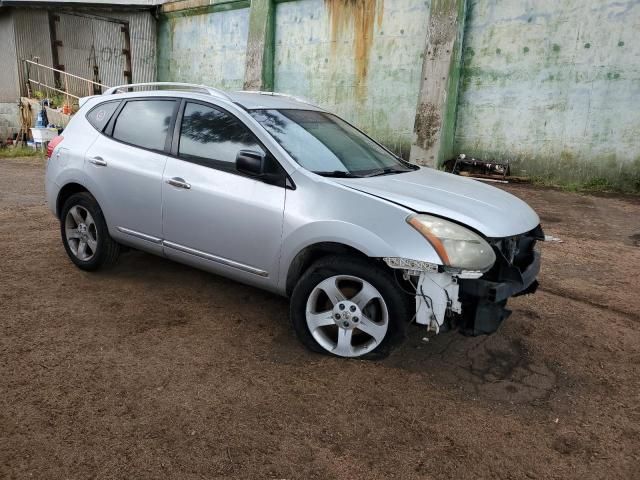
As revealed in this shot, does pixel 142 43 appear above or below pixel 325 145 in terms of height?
above

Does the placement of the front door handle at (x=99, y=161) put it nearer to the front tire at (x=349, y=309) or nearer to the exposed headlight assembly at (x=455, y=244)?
the front tire at (x=349, y=309)

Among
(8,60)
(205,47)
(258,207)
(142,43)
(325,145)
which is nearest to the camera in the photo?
(258,207)

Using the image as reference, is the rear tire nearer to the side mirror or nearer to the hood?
the side mirror

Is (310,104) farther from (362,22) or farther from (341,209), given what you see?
(362,22)

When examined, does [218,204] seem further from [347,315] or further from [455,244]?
[455,244]

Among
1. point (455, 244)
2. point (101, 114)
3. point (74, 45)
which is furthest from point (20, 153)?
point (455, 244)

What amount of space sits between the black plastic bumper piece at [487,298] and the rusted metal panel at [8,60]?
1816 centimetres

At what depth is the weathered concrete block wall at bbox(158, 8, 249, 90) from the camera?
1553cm

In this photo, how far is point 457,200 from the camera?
320 cm

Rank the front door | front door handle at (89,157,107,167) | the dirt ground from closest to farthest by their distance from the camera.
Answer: the dirt ground → the front door → front door handle at (89,157,107,167)

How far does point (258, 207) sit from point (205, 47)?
48.6 ft

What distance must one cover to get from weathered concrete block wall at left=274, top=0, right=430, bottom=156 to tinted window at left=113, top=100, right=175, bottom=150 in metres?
8.60

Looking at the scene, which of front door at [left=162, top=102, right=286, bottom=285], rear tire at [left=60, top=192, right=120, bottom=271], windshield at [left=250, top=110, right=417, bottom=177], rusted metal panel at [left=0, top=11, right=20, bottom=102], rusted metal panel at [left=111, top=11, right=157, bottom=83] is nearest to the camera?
front door at [left=162, top=102, right=286, bottom=285]

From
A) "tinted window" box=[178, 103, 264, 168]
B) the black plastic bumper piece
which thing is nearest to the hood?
the black plastic bumper piece
